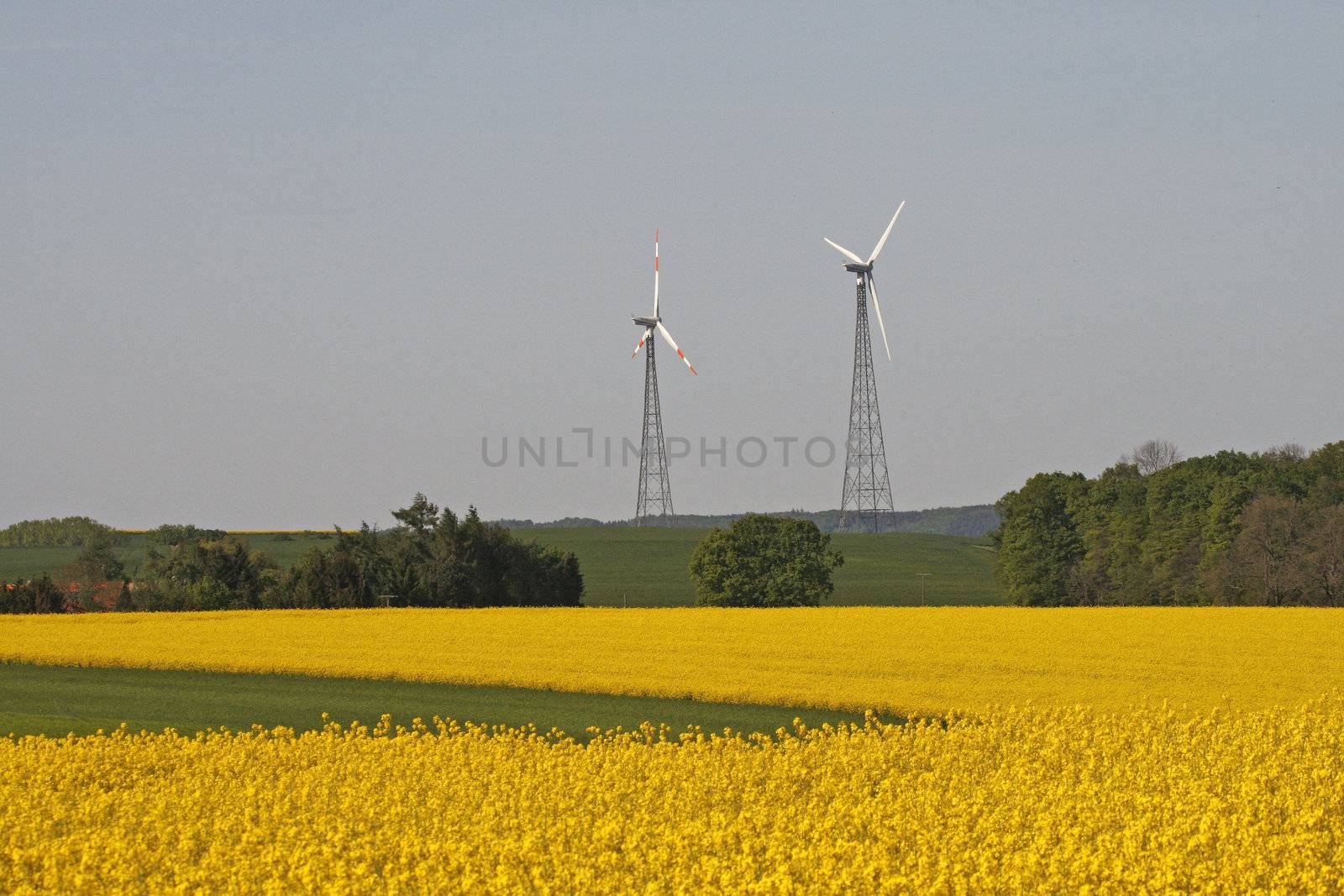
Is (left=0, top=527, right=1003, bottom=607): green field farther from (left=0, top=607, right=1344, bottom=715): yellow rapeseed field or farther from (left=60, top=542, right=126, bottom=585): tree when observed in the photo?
(left=0, top=607, right=1344, bottom=715): yellow rapeseed field

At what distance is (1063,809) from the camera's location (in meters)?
Result: 14.3

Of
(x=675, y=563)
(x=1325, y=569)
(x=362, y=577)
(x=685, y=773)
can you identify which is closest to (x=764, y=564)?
(x=362, y=577)

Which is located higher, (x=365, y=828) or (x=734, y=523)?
(x=734, y=523)

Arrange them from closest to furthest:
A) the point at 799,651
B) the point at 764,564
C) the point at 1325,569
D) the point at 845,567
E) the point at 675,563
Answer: the point at 799,651
the point at 1325,569
the point at 764,564
the point at 845,567
the point at 675,563

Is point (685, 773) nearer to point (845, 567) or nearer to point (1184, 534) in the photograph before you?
point (1184, 534)

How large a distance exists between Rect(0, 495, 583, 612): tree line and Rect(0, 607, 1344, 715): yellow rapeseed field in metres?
12.7

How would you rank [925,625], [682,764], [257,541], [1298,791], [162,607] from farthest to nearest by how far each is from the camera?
[257,541] → [162,607] → [925,625] → [682,764] → [1298,791]

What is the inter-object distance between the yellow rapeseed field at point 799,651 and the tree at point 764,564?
21871 mm

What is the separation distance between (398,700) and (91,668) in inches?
511

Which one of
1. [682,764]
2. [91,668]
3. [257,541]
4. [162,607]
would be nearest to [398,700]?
[91,668]

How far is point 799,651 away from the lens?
40.8 metres

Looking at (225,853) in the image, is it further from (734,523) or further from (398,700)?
(734,523)

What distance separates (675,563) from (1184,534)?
1920 inches

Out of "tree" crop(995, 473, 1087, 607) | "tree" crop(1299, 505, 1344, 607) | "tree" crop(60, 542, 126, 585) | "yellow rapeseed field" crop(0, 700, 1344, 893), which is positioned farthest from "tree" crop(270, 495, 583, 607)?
"yellow rapeseed field" crop(0, 700, 1344, 893)
